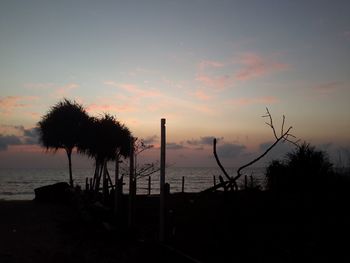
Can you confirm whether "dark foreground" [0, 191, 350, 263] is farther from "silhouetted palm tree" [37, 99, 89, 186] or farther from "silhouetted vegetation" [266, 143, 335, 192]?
"silhouetted palm tree" [37, 99, 89, 186]

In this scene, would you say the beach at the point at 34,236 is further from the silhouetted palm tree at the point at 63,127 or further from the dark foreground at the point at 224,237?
the silhouetted palm tree at the point at 63,127

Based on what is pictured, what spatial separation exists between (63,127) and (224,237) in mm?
20565

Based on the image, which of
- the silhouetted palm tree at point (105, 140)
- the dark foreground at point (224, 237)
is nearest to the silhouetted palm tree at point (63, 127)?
the silhouetted palm tree at point (105, 140)

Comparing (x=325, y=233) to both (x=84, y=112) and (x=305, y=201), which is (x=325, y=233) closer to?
(x=305, y=201)

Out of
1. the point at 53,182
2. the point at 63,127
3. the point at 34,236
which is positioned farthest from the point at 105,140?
the point at 53,182

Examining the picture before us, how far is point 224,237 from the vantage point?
9.20 m

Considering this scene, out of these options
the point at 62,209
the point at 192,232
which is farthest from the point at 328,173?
the point at 62,209

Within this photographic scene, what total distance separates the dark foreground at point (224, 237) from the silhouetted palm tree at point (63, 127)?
1417 centimetres

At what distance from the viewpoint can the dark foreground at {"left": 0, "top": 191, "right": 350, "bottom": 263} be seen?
27.4ft

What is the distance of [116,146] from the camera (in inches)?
1011

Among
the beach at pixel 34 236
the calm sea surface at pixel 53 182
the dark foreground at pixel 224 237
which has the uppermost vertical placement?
the dark foreground at pixel 224 237

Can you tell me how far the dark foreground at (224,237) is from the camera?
27.4ft

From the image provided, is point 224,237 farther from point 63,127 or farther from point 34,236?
point 63,127

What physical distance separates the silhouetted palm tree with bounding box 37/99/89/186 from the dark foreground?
14165mm
